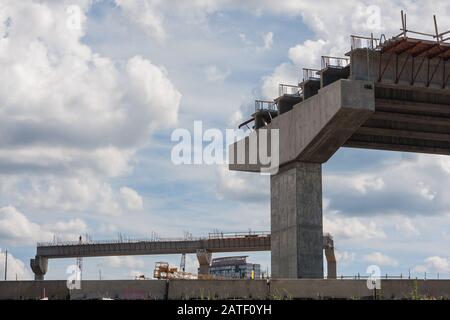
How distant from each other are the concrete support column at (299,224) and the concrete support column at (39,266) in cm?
6883

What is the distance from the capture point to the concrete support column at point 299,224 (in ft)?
149

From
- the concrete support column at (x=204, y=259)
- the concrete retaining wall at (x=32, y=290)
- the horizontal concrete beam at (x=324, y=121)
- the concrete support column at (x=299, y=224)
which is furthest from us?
the concrete support column at (x=204, y=259)

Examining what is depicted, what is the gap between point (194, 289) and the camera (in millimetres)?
22969

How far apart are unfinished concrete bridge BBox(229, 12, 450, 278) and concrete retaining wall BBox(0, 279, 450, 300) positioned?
17090 mm

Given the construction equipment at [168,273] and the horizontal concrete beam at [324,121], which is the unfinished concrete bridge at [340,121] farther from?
the construction equipment at [168,273]

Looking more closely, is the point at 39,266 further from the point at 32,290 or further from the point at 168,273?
the point at 32,290

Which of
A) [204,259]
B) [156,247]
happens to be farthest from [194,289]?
[156,247]

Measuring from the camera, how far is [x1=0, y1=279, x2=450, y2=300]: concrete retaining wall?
2286cm

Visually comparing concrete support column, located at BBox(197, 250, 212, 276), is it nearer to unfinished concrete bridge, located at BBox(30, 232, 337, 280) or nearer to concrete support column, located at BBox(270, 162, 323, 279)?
unfinished concrete bridge, located at BBox(30, 232, 337, 280)

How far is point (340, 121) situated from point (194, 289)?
2103cm

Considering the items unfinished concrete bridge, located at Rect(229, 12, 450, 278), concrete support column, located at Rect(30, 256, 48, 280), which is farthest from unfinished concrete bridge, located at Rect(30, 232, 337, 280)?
unfinished concrete bridge, located at Rect(229, 12, 450, 278)

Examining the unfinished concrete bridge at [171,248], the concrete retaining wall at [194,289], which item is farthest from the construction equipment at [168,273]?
the concrete retaining wall at [194,289]
